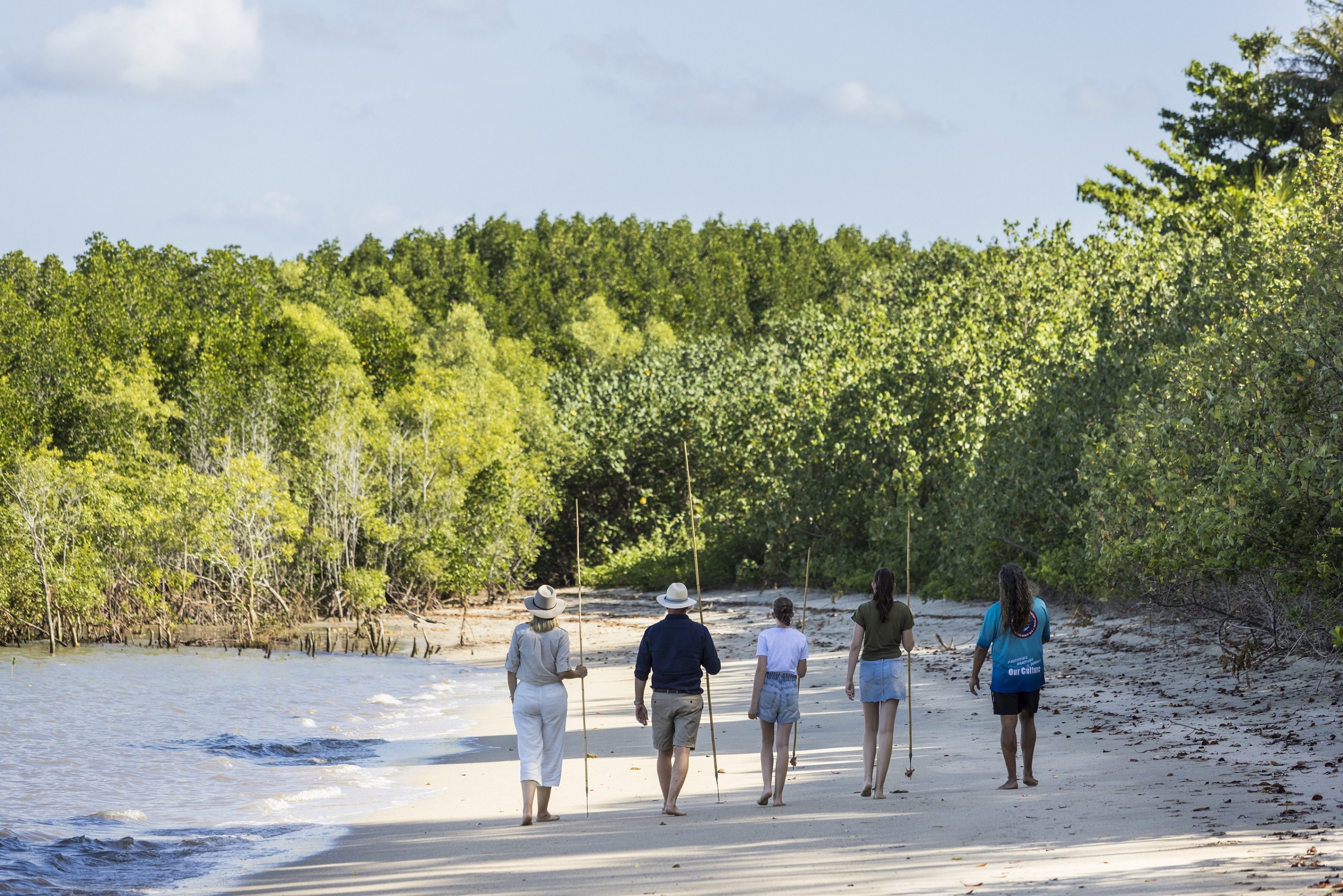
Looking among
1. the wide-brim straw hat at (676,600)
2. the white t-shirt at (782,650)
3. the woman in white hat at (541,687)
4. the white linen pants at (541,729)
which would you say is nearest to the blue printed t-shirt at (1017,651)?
the white t-shirt at (782,650)

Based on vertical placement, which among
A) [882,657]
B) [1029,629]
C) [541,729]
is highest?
[1029,629]

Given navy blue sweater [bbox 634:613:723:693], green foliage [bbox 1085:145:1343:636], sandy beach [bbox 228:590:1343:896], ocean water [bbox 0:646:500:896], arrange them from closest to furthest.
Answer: sandy beach [bbox 228:590:1343:896]
navy blue sweater [bbox 634:613:723:693]
ocean water [bbox 0:646:500:896]
green foliage [bbox 1085:145:1343:636]

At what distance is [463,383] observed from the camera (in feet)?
140

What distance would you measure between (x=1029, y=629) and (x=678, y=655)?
2.69m

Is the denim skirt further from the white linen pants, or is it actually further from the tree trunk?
the tree trunk

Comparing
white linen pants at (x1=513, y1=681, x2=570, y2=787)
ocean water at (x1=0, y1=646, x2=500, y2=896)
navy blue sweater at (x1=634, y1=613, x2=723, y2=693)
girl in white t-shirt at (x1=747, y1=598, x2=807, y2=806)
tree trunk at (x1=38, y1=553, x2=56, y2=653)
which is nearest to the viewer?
navy blue sweater at (x1=634, y1=613, x2=723, y2=693)

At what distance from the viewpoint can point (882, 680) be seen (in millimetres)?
9406

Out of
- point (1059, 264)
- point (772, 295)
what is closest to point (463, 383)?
point (1059, 264)

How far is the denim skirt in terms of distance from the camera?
9391 millimetres

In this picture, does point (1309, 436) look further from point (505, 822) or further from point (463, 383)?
point (463, 383)

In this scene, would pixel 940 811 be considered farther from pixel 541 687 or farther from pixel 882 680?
pixel 541 687

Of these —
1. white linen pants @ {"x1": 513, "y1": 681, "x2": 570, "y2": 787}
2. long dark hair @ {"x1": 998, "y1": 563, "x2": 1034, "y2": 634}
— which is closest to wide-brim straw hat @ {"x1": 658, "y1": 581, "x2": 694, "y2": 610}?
white linen pants @ {"x1": 513, "y1": 681, "x2": 570, "y2": 787}

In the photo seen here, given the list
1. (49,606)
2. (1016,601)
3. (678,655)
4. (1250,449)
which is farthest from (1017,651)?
(49,606)

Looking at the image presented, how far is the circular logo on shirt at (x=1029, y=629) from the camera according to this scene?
9.33m
